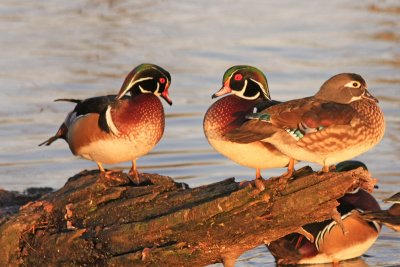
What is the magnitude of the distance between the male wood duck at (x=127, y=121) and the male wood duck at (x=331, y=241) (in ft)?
4.02

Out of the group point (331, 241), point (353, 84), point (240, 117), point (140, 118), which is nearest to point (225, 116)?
point (240, 117)

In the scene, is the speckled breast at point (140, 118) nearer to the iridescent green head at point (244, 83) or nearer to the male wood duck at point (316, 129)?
the iridescent green head at point (244, 83)

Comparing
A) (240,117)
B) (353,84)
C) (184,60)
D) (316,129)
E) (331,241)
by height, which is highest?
(353,84)

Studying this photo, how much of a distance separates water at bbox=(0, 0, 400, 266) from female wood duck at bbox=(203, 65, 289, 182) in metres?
1.32

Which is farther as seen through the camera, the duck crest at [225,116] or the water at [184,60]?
the water at [184,60]

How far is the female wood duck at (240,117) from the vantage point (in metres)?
6.38

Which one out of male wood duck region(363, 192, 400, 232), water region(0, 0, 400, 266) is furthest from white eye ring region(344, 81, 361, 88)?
water region(0, 0, 400, 266)

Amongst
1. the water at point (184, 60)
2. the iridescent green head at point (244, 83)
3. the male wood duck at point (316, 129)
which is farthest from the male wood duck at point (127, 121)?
the water at point (184, 60)

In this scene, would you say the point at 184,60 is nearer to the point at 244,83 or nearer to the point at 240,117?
the point at 244,83

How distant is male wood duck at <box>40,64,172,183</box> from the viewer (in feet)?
22.7

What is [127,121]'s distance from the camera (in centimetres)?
693

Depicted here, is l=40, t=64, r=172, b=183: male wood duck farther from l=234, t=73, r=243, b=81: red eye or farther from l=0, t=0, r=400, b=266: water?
l=0, t=0, r=400, b=266: water

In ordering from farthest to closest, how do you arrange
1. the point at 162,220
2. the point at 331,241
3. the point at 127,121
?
the point at 331,241 → the point at 127,121 → the point at 162,220

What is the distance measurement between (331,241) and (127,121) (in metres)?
1.66
